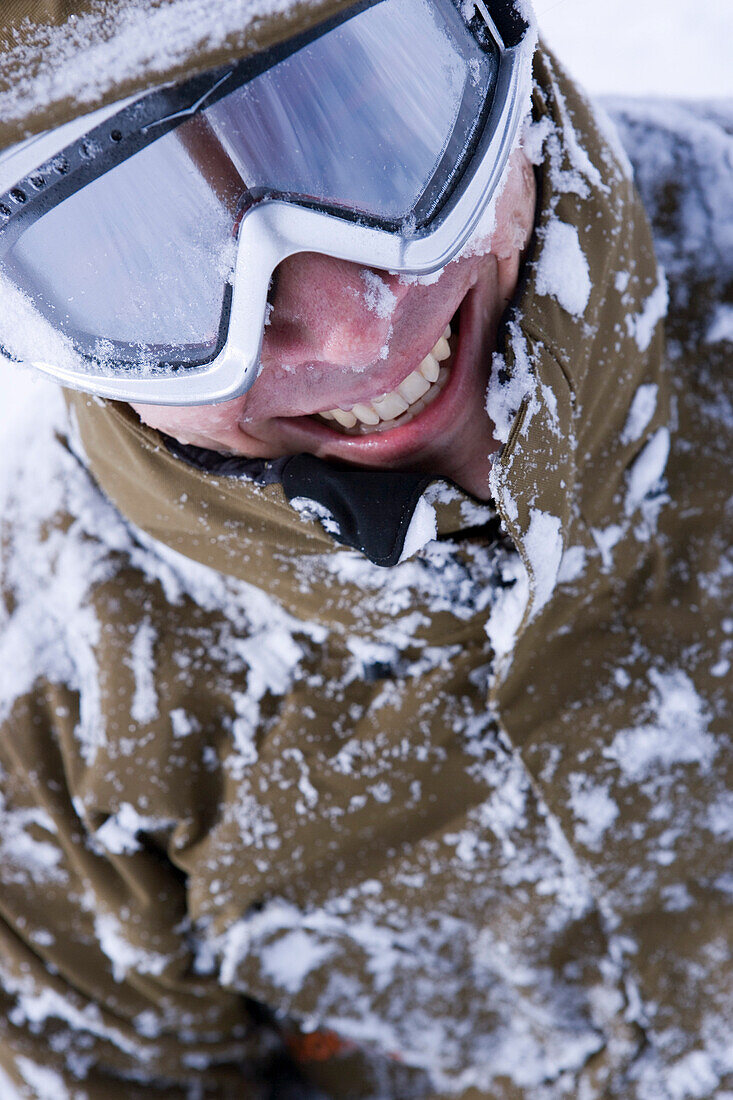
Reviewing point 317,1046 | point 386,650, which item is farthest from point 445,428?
point 317,1046

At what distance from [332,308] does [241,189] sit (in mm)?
164

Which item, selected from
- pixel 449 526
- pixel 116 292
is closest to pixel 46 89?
pixel 116 292

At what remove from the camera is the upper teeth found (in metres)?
1.14

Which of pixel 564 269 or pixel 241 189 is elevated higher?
pixel 241 189

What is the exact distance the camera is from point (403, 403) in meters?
1.16

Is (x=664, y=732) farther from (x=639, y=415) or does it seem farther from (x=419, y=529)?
(x=419, y=529)

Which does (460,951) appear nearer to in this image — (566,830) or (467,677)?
(566,830)

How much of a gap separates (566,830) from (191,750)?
2.14 ft

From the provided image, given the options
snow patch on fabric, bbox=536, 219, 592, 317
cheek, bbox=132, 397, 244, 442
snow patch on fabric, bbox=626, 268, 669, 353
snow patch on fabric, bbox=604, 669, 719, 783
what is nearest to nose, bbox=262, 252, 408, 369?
cheek, bbox=132, 397, 244, 442

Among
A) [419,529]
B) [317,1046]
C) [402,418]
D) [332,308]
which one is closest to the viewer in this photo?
[332,308]

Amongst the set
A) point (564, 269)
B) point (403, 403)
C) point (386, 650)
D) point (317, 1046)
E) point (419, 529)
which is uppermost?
point (564, 269)

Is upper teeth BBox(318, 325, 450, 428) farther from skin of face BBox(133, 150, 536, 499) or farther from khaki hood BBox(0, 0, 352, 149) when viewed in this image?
khaki hood BBox(0, 0, 352, 149)

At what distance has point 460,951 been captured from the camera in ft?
5.44

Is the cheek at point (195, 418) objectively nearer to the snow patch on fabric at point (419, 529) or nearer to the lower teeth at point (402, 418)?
the lower teeth at point (402, 418)
